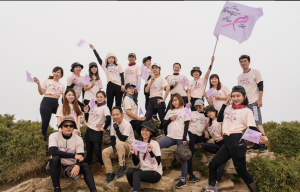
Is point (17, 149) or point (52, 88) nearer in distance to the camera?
point (52, 88)

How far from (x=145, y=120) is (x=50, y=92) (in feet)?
10.1

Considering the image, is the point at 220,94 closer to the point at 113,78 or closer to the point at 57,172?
the point at 113,78

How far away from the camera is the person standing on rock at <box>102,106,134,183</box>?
613cm

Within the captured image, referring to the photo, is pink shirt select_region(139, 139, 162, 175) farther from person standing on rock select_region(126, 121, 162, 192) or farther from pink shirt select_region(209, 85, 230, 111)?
pink shirt select_region(209, 85, 230, 111)

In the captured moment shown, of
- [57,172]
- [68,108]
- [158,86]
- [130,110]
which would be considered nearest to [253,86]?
[158,86]

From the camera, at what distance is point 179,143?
20.5 feet

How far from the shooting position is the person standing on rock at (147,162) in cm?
527

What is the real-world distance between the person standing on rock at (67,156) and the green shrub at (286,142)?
6573mm

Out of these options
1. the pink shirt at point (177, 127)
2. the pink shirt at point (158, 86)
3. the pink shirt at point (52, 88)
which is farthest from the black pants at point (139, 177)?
the pink shirt at point (52, 88)

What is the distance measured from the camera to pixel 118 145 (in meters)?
6.12

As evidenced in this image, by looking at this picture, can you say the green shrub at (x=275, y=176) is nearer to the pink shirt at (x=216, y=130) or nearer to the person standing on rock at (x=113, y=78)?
the pink shirt at (x=216, y=130)

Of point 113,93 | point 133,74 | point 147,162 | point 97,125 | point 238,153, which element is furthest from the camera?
point 133,74

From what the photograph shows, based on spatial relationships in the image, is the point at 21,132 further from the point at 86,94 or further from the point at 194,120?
the point at 194,120

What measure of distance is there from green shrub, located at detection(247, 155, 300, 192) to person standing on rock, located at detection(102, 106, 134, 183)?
12.0 feet
